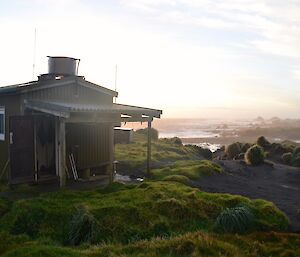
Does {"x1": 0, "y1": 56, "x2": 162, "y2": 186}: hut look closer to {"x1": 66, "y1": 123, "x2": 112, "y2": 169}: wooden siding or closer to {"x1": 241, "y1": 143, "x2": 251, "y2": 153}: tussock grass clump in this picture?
{"x1": 66, "y1": 123, "x2": 112, "y2": 169}: wooden siding

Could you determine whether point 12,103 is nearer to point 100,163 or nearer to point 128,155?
Answer: point 100,163

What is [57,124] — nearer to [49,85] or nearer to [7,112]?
[49,85]

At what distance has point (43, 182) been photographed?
1473 centimetres

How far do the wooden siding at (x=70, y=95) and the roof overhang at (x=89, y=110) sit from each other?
0.80 m

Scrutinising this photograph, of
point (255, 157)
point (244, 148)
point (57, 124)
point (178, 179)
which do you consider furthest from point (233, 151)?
point (57, 124)

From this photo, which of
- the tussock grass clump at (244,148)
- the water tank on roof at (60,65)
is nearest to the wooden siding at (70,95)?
the water tank on roof at (60,65)

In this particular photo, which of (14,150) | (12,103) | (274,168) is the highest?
(12,103)

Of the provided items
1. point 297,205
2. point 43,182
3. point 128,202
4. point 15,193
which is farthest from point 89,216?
point 297,205

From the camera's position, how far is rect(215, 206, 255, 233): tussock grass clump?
977 centimetres

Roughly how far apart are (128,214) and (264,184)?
Result: 34.3 ft

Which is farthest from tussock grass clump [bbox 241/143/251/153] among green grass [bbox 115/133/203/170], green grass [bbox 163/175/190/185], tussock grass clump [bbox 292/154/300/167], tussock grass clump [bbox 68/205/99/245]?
tussock grass clump [bbox 68/205/99/245]

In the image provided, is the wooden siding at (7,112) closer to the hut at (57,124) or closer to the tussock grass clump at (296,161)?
the hut at (57,124)

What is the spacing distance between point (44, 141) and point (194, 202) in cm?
727

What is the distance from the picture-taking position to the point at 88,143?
16.9m
